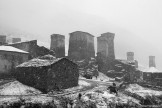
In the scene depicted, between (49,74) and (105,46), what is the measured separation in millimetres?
29632

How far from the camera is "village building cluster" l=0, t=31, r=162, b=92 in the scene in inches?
1002

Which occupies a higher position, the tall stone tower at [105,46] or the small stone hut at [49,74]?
the tall stone tower at [105,46]

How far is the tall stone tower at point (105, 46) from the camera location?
51412 millimetres

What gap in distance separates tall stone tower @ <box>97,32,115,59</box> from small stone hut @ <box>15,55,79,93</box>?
22444 mm

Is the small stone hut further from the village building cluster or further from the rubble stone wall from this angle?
the rubble stone wall

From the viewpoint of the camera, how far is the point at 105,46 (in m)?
51.4

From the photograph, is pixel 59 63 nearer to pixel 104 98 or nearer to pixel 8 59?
pixel 104 98

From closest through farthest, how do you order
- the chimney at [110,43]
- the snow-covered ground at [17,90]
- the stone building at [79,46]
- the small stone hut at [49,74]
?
the snow-covered ground at [17,90], the small stone hut at [49,74], the stone building at [79,46], the chimney at [110,43]

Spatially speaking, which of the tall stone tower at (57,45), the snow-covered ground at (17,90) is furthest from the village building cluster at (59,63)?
the snow-covered ground at (17,90)

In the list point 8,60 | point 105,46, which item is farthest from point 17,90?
point 105,46

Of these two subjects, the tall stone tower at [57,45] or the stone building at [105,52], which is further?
the tall stone tower at [57,45]

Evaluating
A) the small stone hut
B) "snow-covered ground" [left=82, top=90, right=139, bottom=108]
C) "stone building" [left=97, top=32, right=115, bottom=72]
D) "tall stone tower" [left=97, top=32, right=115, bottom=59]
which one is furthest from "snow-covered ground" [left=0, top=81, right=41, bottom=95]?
"tall stone tower" [left=97, top=32, right=115, bottom=59]

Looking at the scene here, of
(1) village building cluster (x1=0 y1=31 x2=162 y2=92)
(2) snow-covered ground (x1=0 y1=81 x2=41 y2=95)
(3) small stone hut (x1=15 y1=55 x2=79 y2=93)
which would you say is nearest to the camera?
(2) snow-covered ground (x1=0 y1=81 x2=41 y2=95)

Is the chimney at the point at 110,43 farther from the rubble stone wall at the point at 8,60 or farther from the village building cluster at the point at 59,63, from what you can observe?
the rubble stone wall at the point at 8,60
